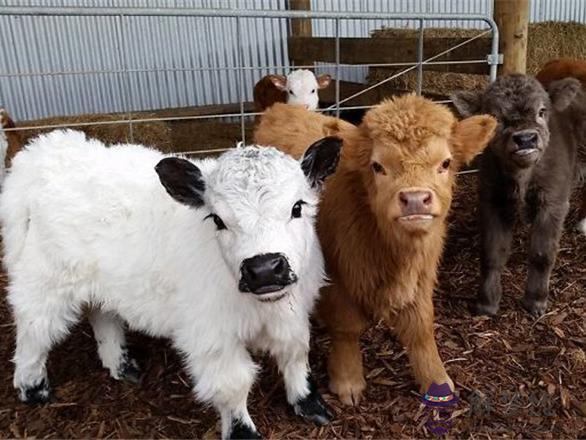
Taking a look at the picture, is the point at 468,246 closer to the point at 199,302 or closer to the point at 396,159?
the point at 396,159

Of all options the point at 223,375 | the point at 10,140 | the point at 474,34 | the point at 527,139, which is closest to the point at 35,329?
the point at 223,375

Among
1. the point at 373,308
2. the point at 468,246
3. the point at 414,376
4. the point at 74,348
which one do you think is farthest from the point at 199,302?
the point at 468,246

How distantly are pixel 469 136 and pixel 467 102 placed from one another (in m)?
1.11

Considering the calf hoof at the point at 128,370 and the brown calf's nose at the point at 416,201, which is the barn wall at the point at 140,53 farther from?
the brown calf's nose at the point at 416,201

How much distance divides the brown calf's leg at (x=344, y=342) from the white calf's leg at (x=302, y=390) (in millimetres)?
154

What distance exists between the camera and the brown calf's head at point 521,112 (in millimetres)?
3119

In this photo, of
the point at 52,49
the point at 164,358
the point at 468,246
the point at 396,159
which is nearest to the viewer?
the point at 396,159

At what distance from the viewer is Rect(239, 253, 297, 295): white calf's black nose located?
1.98 m

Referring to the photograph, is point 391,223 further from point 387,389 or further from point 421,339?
point 387,389

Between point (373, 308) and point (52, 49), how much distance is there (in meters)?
7.56

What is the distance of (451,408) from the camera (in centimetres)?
281

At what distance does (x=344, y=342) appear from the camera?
290cm

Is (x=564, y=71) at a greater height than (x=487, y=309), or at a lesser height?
greater

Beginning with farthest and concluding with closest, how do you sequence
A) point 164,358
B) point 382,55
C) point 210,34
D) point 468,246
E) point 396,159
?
point 210,34, point 382,55, point 468,246, point 164,358, point 396,159
